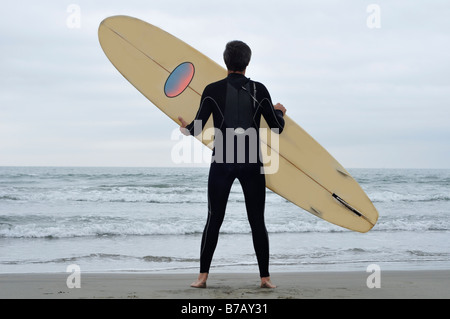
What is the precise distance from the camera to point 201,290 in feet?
10.3

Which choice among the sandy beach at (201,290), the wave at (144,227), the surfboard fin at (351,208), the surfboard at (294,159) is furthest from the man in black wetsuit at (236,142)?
the wave at (144,227)

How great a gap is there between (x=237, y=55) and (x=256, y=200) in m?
0.89

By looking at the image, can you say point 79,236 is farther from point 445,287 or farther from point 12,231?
point 445,287

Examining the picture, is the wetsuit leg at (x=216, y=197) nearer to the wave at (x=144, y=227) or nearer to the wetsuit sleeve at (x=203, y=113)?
the wetsuit sleeve at (x=203, y=113)

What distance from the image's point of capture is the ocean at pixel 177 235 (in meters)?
5.47

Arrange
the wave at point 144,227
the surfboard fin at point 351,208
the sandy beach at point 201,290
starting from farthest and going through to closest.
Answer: the wave at point 144,227 → the surfboard fin at point 351,208 → the sandy beach at point 201,290

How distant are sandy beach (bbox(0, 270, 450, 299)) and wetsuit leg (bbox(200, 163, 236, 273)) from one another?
309mm

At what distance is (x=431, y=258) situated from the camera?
19.3ft

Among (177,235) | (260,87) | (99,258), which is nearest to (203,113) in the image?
(260,87)

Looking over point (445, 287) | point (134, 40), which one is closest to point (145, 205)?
point (134, 40)

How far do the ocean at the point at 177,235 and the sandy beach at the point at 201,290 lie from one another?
0.90 metres

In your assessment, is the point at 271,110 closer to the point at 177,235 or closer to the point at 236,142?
the point at 236,142

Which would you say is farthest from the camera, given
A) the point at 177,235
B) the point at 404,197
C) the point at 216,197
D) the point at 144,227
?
the point at 404,197

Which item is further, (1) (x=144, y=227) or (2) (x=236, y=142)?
(1) (x=144, y=227)
